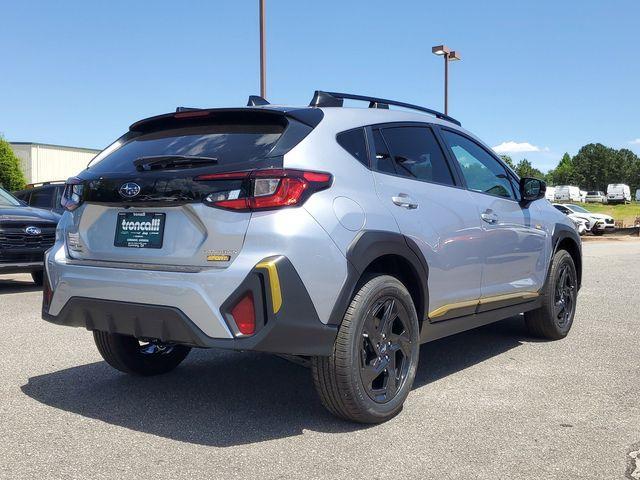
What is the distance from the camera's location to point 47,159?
2282 inches

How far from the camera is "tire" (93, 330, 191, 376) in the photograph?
171 inches

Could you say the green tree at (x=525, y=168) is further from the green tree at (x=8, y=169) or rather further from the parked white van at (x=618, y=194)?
the green tree at (x=8, y=169)

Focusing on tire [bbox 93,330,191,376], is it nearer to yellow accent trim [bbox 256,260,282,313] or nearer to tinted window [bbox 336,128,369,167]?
yellow accent trim [bbox 256,260,282,313]

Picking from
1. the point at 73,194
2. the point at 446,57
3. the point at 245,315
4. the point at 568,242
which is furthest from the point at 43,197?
the point at 446,57

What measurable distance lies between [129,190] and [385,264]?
1485 millimetres

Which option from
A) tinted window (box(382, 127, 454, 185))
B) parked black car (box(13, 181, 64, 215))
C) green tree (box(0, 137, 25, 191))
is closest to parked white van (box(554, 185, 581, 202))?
green tree (box(0, 137, 25, 191))

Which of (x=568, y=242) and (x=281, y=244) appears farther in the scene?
(x=568, y=242)

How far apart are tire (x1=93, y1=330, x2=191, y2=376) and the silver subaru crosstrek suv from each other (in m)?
0.02

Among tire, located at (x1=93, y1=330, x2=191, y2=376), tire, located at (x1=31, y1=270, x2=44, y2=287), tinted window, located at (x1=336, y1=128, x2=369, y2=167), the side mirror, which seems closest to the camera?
tinted window, located at (x1=336, y1=128, x2=369, y2=167)

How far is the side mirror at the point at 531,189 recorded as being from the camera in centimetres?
537

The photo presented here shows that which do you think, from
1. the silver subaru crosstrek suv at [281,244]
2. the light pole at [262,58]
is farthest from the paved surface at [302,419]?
the light pole at [262,58]

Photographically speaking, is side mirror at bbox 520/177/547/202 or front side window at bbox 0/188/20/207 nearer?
side mirror at bbox 520/177/547/202

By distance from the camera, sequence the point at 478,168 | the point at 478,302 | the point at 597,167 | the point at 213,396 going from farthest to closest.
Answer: the point at 597,167, the point at 478,168, the point at 478,302, the point at 213,396

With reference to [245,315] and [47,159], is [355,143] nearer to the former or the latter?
[245,315]
